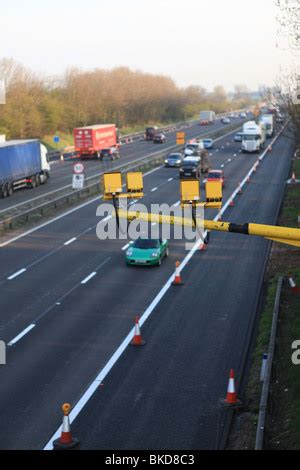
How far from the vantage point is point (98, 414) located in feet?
51.8

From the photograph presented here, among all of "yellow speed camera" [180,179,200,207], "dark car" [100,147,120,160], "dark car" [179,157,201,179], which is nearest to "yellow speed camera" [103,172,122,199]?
"yellow speed camera" [180,179,200,207]

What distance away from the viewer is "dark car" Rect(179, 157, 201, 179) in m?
59.2

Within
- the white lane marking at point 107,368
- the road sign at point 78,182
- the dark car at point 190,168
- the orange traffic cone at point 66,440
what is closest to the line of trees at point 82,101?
the dark car at point 190,168

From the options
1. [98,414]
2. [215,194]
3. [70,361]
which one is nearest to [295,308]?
[70,361]

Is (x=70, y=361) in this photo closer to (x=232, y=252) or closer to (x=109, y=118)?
(x=232, y=252)

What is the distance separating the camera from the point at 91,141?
77.2 meters

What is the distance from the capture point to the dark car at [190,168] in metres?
59.2

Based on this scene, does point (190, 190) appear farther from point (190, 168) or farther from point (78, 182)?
point (190, 168)

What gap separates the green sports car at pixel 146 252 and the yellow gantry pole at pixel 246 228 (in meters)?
20.2

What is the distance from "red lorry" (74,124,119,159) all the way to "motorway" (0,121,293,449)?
1565 inches

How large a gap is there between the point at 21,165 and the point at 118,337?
1342 inches

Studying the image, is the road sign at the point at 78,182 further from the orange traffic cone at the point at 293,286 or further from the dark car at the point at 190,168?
the orange traffic cone at the point at 293,286

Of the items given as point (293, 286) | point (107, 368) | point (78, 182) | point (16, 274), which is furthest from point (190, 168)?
point (107, 368)

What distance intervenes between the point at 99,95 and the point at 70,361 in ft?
373
